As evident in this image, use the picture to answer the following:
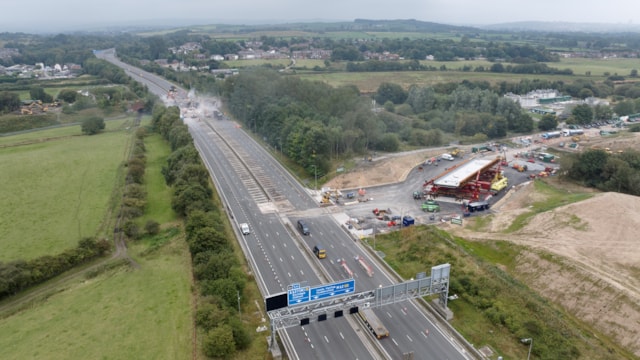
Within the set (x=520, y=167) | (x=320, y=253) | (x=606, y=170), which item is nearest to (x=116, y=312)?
(x=320, y=253)

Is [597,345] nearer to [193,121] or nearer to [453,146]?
[453,146]

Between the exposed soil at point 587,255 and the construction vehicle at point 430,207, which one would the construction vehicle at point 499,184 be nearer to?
the exposed soil at point 587,255

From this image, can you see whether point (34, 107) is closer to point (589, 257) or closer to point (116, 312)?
point (116, 312)

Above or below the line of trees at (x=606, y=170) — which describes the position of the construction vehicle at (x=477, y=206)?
below

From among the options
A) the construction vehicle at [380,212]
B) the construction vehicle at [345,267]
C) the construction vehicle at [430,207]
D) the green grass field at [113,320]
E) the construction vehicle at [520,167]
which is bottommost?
the green grass field at [113,320]

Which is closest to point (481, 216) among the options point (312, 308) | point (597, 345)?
point (597, 345)

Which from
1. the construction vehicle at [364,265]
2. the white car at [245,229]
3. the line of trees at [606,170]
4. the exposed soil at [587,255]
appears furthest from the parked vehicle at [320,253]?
the line of trees at [606,170]

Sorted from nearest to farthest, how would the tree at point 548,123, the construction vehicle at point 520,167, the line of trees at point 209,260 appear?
the line of trees at point 209,260, the construction vehicle at point 520,167, the tree at point 548,123
